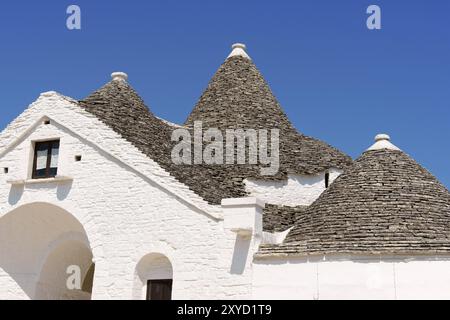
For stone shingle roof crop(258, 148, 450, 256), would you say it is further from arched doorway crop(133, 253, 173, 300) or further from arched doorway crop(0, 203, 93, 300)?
arched doorway crop(0, 203, 93, 300)

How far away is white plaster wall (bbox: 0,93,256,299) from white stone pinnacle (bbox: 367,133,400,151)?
5.42 metres

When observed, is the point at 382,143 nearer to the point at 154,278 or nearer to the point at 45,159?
the point at 154,278

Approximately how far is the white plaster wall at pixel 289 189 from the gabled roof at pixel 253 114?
0.28m

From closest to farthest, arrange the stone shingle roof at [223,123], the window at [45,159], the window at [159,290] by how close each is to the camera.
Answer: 1. the window at [159,290]
2. the window at [45,159]
3. the stone shingle roof at [223,123]

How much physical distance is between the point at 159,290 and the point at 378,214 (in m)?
6.00

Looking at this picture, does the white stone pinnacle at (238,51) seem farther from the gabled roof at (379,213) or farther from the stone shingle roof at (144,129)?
the gabled roof at (379,213)

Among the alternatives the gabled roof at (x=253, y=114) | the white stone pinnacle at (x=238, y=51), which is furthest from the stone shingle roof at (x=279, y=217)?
the white stone pinnacle at (x=238, y=51)

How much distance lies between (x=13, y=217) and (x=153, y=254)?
5.09 metres

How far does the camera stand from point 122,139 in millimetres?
18719

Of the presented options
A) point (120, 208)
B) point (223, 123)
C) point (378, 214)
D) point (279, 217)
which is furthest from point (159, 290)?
point (223, 123)

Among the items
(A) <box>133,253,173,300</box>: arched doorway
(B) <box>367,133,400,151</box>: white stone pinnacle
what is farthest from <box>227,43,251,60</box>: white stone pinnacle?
(A) <box>133,253,173,300</box>: arched doorway

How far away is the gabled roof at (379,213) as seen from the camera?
52.4 ft

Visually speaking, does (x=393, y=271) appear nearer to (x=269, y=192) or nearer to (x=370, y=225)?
(x=370, y=225)
